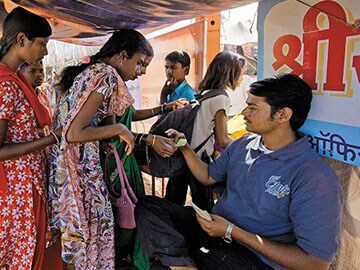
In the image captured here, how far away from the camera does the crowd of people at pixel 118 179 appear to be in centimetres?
132

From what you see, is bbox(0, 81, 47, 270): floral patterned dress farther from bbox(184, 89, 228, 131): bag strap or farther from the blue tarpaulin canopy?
bbox(184, 89, 228, 131): bag strap

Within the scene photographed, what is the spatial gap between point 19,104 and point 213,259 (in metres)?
1.16

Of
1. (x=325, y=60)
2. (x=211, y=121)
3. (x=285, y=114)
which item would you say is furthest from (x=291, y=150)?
(x=211, y=121)

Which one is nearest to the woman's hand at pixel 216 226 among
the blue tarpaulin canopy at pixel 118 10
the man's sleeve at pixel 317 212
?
the man's sleeve at pixel 317 212

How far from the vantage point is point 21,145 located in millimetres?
1429

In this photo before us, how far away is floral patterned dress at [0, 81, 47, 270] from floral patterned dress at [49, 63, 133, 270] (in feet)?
0.32

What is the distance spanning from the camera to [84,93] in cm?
149

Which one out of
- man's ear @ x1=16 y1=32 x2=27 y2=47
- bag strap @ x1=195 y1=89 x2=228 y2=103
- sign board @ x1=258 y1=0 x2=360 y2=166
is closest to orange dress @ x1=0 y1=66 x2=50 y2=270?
man's ear @ x1=16 y1=32 x2=27 y2=47

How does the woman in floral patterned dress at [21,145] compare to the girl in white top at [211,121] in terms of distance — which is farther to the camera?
the girl in white top at [211,121]

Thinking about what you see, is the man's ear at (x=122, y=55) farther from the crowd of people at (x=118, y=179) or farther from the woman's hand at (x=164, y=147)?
the woman's hand at (x=164, y=147)

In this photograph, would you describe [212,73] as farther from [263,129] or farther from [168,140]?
[263,129]

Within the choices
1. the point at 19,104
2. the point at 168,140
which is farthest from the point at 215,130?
the point at 19,104

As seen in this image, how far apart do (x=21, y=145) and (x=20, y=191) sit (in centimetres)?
26

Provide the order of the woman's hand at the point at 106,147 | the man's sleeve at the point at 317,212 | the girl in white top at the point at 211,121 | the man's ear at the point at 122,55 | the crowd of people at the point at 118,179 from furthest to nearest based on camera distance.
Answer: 1. the girl in white top at the point at 211,121
2. the woman's hand at the point at 106,147
3. the man's ear at the point at 122,55
4. the crowd of people at the point at 118,179
5. the man's sleeve at the point at 317,212
